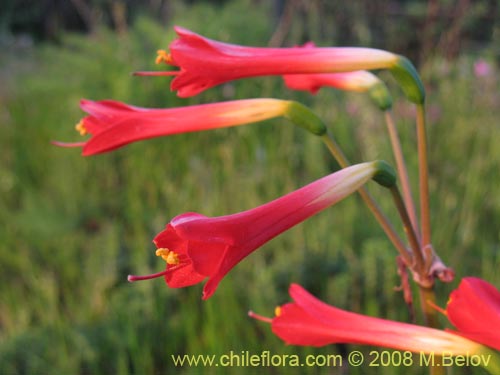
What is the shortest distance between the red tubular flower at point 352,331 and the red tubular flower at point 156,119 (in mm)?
196

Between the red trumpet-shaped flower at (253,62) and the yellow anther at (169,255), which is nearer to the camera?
the yellow anther at (169,255)

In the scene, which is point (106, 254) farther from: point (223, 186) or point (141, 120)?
point (141, 120)

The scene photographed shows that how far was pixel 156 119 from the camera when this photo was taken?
0.65 meters

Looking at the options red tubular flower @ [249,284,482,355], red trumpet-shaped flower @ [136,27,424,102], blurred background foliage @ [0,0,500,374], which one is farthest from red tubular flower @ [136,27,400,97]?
blurred background foliage @ [0,0,500,374]

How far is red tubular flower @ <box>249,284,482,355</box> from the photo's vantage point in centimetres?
55

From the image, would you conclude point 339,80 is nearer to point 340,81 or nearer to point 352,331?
point 340,81

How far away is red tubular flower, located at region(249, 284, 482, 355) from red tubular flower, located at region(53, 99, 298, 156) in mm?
196

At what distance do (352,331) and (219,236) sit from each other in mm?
180

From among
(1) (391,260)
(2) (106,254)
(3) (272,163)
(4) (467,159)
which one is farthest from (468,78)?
(2) (106,254)

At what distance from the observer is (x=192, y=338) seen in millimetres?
1277

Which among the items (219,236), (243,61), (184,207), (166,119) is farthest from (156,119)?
(184,207)

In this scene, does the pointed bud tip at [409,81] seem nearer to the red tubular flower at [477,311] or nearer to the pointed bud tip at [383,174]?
the pointed bud tip at [383,174]

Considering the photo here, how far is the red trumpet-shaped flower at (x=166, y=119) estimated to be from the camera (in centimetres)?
65

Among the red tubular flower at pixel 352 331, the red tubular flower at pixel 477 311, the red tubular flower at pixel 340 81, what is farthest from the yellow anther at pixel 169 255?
A: the red tubular flower at pixel 340 81
